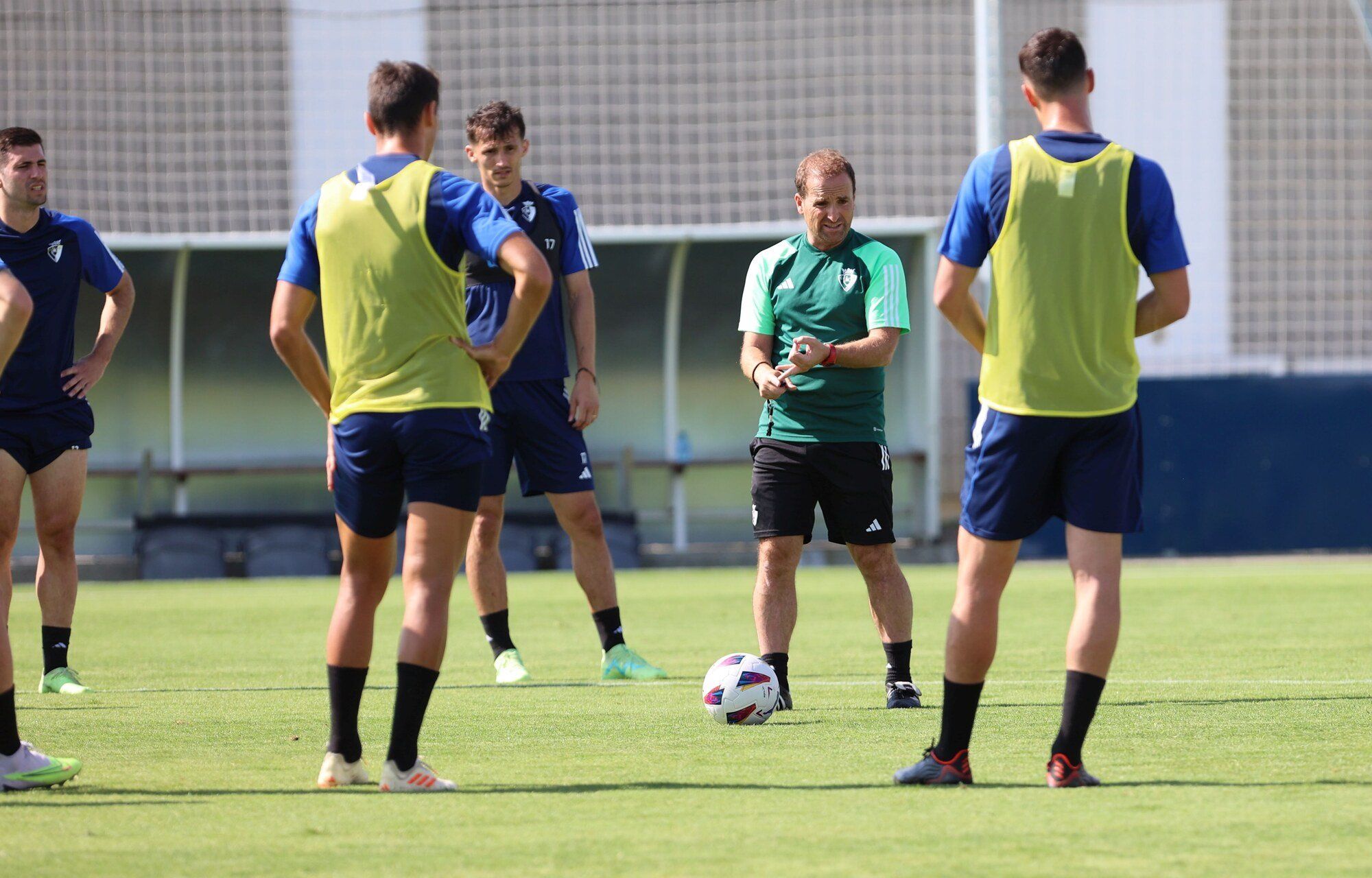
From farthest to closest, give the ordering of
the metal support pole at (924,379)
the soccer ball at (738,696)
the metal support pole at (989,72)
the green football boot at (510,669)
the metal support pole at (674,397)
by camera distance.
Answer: the metal support pole at (674,397), the metal support pole at (989,72), the metal support pole at (924,379), the green football boot at (510,669), the soccer ball at (738,696)

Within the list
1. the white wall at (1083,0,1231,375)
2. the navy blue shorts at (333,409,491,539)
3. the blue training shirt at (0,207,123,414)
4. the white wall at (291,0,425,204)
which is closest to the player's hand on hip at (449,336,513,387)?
the navy blue shorts at (333,409,491,539)

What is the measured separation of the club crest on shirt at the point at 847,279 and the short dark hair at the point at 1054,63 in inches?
74.8

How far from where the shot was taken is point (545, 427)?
738 cm

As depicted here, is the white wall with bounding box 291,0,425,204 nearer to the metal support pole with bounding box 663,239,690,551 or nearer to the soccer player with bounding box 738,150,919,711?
the metal support pole with bounding box 663,239,690,551

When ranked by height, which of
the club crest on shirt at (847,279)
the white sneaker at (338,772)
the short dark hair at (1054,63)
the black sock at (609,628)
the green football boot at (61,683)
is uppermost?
the short dark hair at (1054,63)

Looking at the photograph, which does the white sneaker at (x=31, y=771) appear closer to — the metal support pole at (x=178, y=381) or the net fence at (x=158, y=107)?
the metal support pole at (x=178, y=381)

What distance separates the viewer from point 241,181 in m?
19.2

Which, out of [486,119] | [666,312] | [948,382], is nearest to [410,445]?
[486,119]

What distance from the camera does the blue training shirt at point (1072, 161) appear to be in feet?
14.3

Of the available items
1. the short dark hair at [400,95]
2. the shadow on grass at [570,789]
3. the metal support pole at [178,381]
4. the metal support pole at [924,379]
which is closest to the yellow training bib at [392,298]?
the short dark hair at [400,95]

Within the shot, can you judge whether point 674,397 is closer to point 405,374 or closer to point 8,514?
point 8,514

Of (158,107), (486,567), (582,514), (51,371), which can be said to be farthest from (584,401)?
(158,107)

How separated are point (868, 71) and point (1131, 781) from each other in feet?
54.7

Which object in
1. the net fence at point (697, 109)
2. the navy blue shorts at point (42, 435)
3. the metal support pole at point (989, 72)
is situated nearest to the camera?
the navy blue shorts at point (42, 435)
